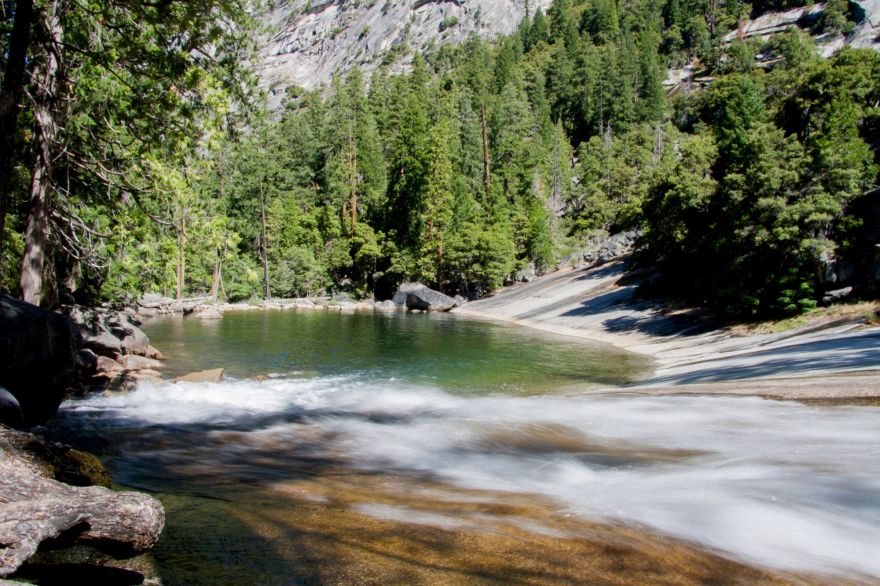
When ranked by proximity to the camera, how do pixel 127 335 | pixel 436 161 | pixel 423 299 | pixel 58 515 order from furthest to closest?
1. pixel 436 161
2. pixel 423 299
3. pixel 127 335
4. pixel 58 515

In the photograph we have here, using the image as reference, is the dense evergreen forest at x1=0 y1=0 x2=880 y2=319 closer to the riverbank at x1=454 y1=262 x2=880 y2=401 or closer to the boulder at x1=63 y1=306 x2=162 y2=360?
the boulder at x1=63 y1=306 x2=162 y2=360

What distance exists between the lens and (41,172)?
9.77 meters

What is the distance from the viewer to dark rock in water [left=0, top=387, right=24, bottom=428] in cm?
620

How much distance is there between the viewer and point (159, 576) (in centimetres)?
398

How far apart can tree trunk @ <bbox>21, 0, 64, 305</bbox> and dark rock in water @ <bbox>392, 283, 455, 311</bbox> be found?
41.1 meters

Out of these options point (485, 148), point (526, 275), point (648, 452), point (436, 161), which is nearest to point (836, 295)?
point (648, 452)

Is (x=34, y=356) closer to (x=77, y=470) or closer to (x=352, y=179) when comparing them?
(x=77, y=470)

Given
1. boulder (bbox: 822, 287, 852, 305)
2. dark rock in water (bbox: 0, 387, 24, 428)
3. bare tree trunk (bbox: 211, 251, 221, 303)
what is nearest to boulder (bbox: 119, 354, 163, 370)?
dark rock in water (bbox: 0, 387, 24, 428)

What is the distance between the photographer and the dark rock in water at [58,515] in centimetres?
352

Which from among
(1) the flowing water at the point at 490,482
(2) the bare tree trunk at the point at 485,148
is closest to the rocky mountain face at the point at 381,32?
(2) the bare tree trunk at the point at 485,148

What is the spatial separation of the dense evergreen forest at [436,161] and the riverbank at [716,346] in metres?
2.39

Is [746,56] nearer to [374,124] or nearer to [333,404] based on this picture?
[374,124]

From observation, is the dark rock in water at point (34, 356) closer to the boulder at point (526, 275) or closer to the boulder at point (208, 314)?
the boulder at point (208, 314)

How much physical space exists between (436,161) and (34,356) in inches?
2002
